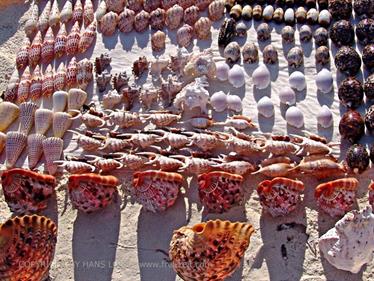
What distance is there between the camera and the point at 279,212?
3180 millimetres

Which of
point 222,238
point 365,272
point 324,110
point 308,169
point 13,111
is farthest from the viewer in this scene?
point 13,111

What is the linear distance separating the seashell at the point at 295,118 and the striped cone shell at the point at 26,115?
4.81ft

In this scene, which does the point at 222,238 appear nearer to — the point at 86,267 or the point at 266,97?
the point at 86,267

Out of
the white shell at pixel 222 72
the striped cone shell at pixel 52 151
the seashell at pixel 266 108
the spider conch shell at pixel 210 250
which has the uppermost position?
the white shell at pixel 222 72

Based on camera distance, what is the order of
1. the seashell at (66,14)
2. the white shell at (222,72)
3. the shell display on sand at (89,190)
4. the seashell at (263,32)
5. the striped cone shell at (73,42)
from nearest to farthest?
the shell display on sand at (89,190) < the white shell at (222,72) < the seashell at (263,32) < the striped cone shell at (73,42) < the seashell at (66,14)

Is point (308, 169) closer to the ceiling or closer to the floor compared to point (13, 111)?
closer to the floor

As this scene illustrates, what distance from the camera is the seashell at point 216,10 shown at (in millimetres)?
4215

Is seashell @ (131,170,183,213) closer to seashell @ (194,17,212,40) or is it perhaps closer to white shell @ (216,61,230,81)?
white shell @ (216,61,230,81)

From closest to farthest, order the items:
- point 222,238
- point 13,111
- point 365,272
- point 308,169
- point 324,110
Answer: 1. point 222,238
2. point 365,272
3. point 308,169
4. point 324,110
5. point 13,111

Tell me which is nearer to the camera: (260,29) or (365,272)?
(365,272)

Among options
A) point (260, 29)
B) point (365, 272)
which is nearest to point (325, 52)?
point (260, 29)

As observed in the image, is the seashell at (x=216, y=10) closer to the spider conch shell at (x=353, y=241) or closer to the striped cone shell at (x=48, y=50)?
the striped cone shell at (x=48, y=50)

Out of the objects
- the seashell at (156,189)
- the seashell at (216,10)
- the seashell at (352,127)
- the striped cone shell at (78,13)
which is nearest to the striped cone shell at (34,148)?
the seashell at (156,189)

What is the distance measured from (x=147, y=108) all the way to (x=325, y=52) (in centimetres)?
110
